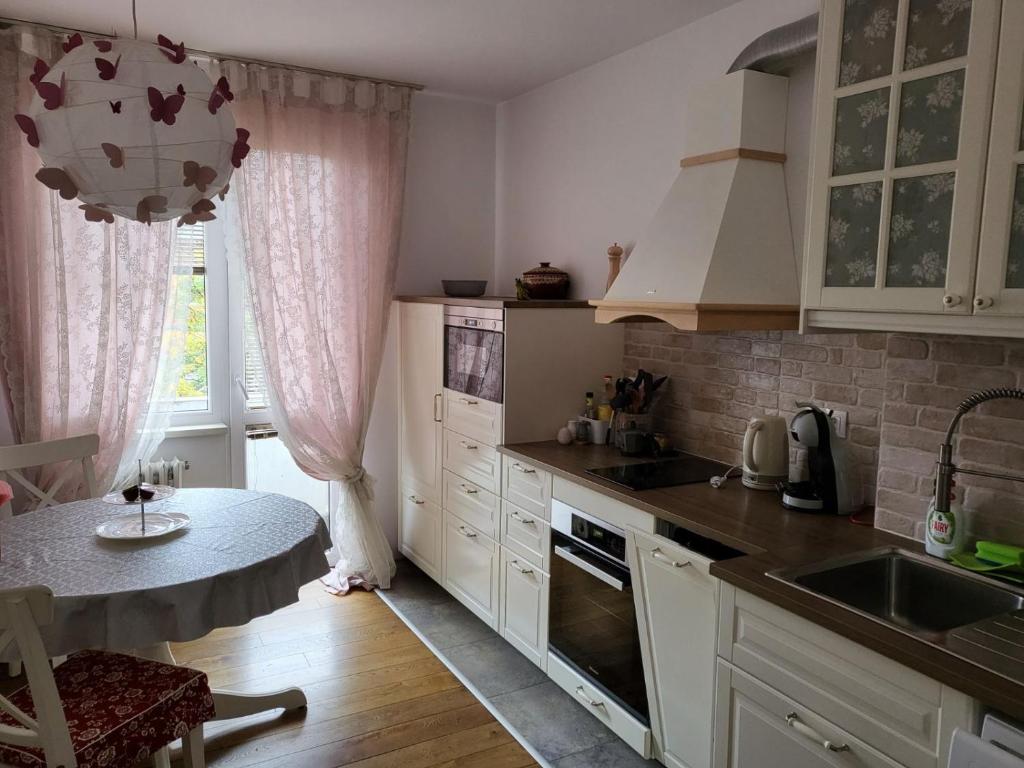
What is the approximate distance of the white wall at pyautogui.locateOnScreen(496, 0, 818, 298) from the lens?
2727 millimetres

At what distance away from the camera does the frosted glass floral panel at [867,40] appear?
184 centimetres

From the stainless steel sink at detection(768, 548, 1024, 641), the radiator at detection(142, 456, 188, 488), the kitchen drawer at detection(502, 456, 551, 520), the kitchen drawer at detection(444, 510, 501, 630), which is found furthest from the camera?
the radiator at detection(142, 456, 188, 488)

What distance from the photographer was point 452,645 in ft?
11.0

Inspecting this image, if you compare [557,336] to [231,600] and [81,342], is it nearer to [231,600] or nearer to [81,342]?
[231,600]

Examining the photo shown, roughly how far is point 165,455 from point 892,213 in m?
3.29

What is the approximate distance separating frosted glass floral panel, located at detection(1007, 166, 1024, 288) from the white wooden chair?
9.92 ft

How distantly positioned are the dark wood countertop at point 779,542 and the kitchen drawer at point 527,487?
0.15 ft

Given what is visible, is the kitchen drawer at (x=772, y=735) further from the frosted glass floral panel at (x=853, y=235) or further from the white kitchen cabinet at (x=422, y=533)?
the white kitchen cabinet at (x=422, y=533)

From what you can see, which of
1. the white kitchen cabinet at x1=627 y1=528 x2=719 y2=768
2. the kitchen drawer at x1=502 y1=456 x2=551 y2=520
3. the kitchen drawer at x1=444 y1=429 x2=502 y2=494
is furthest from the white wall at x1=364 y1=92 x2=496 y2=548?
the white kitchen cabinet at x1=627 y1=528 x2=719 y2=768

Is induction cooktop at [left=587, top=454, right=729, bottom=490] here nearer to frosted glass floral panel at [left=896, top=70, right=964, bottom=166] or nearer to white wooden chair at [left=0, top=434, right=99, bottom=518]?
frosted glass floral panel at [left=896, top=70, right=964, bottom=166]

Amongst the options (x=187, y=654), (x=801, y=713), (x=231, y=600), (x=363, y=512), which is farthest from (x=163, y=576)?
(x=363, y=512)

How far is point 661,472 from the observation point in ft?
9.09

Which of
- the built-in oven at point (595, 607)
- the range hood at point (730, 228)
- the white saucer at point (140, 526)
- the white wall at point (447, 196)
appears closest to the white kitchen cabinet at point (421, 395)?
the white wall at point (447, 196)

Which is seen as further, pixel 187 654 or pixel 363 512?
pixel 363 512
